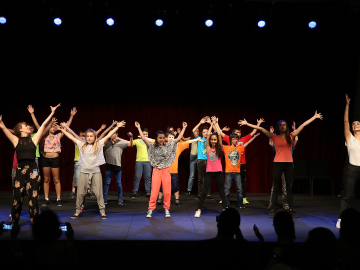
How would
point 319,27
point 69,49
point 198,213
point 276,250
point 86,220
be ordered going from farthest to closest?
point 69,49 < point 319,27 < point 198,213 < point 86,220 < point 276,250

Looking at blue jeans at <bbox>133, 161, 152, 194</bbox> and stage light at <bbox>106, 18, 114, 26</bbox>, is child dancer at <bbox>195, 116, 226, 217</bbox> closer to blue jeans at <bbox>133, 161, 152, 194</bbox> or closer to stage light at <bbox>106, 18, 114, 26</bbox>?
blue jeans at <bbox>133, 161, 152, 194</bbox>

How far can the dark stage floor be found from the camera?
4.63 meters

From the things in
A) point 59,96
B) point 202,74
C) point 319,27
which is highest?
point 319,27

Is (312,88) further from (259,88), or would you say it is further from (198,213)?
(198,213)

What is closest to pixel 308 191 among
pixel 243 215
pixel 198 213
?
pixel 243 215

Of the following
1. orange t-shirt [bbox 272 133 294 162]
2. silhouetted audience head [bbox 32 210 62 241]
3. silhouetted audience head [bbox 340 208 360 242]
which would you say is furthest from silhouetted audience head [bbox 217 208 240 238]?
orange t-shirt [bbox 272 133 294 162]

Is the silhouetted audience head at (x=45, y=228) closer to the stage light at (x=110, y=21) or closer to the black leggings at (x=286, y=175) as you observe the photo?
the black leggings at (x=286, y=175)

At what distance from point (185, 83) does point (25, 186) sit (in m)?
5.88

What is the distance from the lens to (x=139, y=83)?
32.4ft

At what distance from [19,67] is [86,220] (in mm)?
5895

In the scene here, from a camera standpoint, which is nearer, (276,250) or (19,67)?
(276,250)

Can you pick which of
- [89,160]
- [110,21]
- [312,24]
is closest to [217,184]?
[89,160]

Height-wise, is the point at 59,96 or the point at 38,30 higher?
the point at 38,30

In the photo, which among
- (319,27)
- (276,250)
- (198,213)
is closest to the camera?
(276,250)
